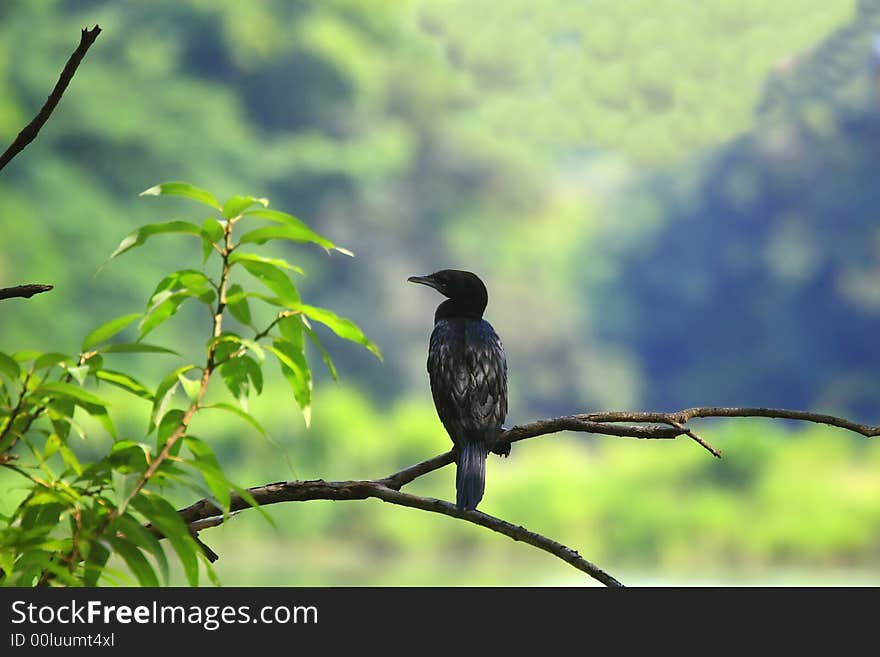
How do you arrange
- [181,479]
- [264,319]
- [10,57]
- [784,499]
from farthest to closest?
[10,57], [784,499], [264,319], [181,479]

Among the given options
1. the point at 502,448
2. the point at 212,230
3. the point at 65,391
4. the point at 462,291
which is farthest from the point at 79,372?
the point at 462,291

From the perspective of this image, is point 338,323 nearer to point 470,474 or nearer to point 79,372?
point 79,372

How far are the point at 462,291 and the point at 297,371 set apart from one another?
0.86 meters

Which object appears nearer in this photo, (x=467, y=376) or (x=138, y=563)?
(x=138, y=563)

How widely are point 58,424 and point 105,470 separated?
85mm

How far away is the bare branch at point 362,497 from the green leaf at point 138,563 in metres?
0.14

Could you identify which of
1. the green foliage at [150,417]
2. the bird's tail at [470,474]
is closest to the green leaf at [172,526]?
the green foliage at [150,417]

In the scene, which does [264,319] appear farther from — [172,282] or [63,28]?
[172,282]

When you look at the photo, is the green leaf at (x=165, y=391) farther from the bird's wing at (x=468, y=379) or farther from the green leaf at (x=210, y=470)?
the bird's wing at (x=468, y=379)

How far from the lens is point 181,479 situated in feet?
1.94

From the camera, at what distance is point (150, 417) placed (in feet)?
2.08

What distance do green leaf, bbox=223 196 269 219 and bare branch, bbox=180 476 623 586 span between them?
8.9 inches

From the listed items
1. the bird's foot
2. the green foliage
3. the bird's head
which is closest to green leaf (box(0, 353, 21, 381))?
the green foliage

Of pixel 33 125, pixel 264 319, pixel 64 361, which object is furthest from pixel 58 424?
pixel 264 319
